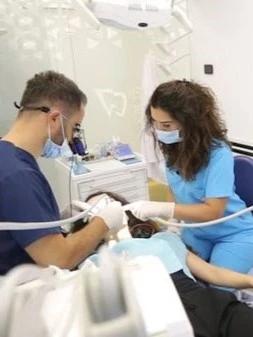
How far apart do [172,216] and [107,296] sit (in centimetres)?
127

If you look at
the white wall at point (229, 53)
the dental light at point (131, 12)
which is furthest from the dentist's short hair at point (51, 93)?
the white wall at point (229, 53)

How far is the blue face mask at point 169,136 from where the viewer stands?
1.69 metres

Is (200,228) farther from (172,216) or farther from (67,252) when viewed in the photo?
(67,252)

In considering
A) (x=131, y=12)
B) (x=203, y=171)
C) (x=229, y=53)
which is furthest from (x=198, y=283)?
(x=229, y=53)

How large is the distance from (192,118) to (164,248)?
1.75 feet

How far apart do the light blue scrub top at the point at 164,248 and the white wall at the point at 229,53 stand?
4.61 ft

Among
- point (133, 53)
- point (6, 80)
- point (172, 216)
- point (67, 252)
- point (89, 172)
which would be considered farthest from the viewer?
point (133, 53)

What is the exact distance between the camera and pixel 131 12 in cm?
218

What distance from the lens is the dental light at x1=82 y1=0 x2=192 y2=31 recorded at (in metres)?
2.17

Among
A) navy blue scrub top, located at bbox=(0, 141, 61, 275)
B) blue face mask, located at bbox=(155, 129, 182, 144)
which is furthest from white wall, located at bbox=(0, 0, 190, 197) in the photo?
navy blue scrub top, located at bbox=(0, 141, 61, 275)

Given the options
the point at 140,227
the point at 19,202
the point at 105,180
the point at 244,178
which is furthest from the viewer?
the point at 105,180

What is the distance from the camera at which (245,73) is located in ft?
8.85

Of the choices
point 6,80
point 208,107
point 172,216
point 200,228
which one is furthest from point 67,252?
point 6,80

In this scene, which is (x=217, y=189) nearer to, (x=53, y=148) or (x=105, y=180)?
(x=53, y=148)
